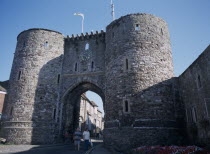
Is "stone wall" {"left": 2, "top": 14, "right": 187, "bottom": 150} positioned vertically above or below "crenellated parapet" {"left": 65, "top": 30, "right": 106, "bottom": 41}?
below

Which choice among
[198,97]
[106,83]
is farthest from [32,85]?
[198,97]

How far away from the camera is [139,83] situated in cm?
1293

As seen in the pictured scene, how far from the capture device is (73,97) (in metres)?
19.2

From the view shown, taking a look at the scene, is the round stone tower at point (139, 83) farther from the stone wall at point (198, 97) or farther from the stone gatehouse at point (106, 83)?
the stone wall at point (198, 97)

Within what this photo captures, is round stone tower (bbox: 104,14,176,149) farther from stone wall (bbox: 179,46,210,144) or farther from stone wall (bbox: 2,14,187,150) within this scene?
stone wall (bbox: 179,46,210,144)

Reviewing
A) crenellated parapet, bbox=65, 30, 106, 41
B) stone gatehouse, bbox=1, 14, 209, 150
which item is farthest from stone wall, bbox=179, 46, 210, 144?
crenellated parapet, bbox=65, 30, 106, 41

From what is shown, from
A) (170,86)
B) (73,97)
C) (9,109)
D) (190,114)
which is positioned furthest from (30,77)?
(190,114)

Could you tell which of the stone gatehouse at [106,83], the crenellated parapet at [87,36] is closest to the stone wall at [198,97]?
the stone gatehouse at [106,83]

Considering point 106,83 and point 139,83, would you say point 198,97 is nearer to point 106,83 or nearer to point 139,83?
point 139,83

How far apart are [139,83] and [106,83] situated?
3.12m

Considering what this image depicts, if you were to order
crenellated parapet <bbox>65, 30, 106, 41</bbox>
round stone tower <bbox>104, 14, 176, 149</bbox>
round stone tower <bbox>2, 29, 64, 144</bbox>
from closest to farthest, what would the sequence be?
Answer: round stone tower <bbox>104, 14, 176, 149</bbox>, round stone tower <bbox>2, 29, 64, 144</bbox>, crenellated parapet <bbox>65, 30, 106, 41</bbox>

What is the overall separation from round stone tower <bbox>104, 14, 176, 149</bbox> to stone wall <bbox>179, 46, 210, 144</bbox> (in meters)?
1.06

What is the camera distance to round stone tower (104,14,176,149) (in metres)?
12.0

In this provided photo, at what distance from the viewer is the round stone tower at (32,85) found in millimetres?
15477
